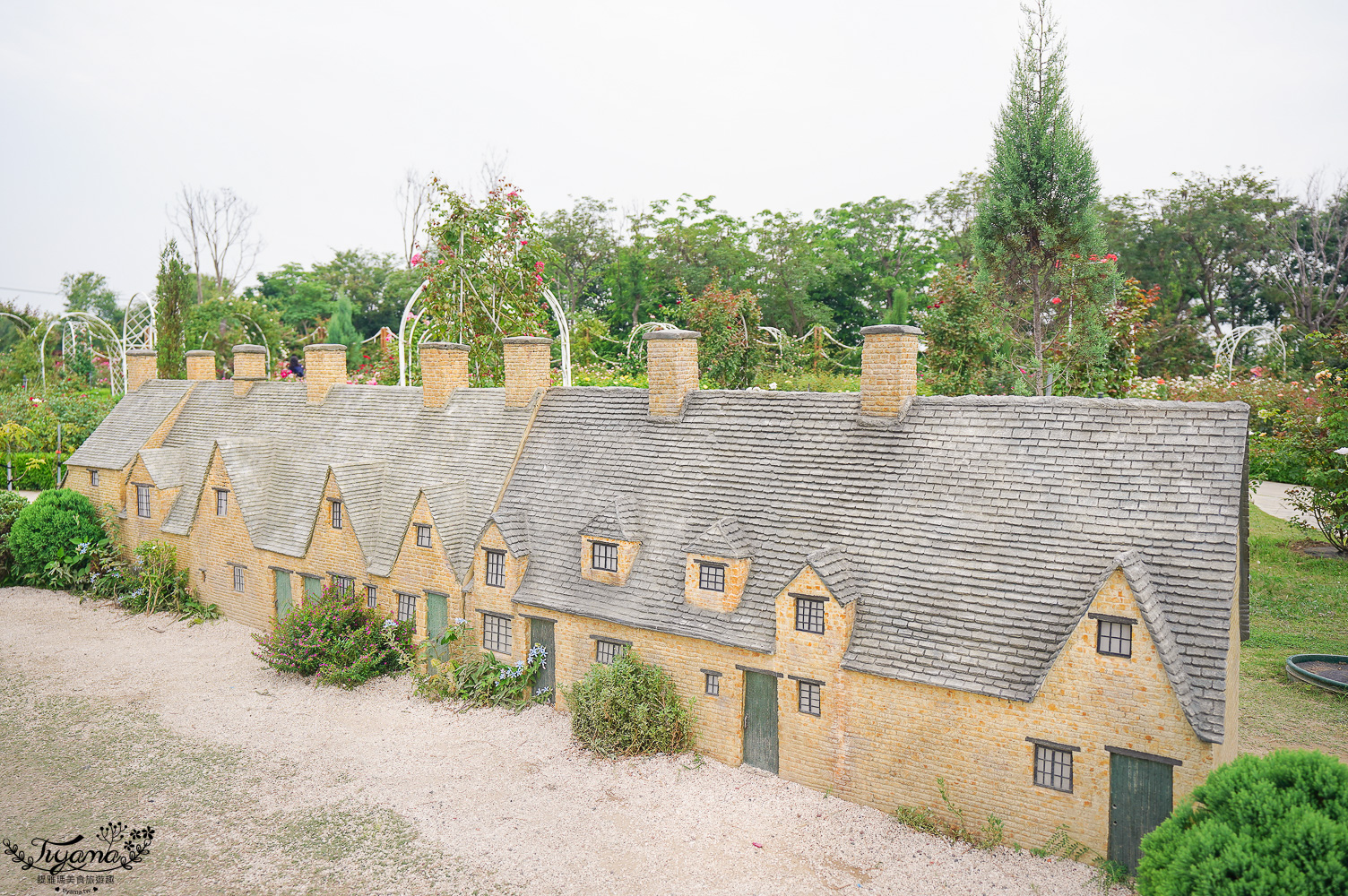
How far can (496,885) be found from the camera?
1202 cm

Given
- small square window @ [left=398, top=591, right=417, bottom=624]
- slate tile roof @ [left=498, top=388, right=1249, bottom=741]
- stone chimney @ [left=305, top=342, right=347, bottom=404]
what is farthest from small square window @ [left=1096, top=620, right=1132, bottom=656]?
stone chimney @ [left=305, top=342, right=347, bottom=404]

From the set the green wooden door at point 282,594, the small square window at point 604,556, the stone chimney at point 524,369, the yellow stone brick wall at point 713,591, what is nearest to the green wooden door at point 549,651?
the small square window at point 604,556

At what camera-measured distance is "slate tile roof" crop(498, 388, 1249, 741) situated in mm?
11969

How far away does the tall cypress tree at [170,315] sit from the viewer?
44.0 m

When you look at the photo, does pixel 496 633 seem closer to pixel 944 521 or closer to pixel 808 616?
pixel 808 616

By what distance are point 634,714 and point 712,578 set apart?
9.81 feet

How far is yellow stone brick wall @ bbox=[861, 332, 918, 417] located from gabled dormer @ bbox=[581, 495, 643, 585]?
5.44 m

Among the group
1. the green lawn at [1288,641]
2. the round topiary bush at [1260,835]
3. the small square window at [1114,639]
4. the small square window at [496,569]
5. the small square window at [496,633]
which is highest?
the small square window at [1114,639]

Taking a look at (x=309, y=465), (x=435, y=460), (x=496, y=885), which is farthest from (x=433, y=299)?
(x=496, y=885)

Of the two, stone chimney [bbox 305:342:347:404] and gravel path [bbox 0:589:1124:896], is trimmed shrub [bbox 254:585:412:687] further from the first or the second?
stone chimney [bbox 305:342:347:404]

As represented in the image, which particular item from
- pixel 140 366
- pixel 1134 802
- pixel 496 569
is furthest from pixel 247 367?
pixel 1134 802

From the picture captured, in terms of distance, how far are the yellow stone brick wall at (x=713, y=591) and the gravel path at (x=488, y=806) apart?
301cm

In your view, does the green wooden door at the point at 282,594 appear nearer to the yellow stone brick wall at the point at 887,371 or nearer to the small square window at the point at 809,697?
the small square window at the point at 809,697

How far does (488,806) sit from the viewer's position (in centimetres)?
1415
